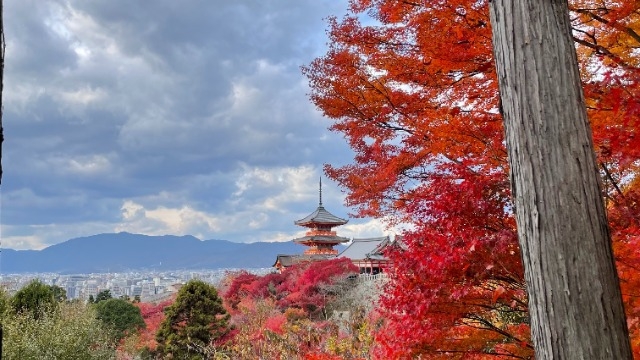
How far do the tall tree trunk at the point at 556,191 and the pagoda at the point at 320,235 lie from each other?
1179 inches

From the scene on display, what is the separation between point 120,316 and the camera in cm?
1831

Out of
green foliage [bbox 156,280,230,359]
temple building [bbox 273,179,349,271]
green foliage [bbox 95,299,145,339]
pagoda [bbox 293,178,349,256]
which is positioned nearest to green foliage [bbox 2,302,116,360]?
green foliage [bbox 156,280,230,359]

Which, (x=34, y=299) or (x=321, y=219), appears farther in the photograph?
(x=321, y=219)

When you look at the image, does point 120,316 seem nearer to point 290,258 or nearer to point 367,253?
point 290,258

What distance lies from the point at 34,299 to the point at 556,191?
1365 centimetres

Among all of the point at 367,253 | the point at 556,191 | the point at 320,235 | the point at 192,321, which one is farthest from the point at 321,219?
the point at 556,191

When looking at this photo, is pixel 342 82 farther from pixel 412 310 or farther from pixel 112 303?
pixel 112 303

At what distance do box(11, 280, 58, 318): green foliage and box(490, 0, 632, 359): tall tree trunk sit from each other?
42.1ft

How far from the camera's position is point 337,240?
32.9m

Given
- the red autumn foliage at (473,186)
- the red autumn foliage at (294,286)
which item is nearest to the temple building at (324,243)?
the red autumn foliage at (294,286)

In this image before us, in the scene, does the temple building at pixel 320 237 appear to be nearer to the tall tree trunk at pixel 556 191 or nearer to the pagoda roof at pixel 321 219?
the pagoda roof at pixel 321 219

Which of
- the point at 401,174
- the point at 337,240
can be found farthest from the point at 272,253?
the point at 401,174

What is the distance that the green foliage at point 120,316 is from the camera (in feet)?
59.5

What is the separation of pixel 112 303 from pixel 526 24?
1941 cm
